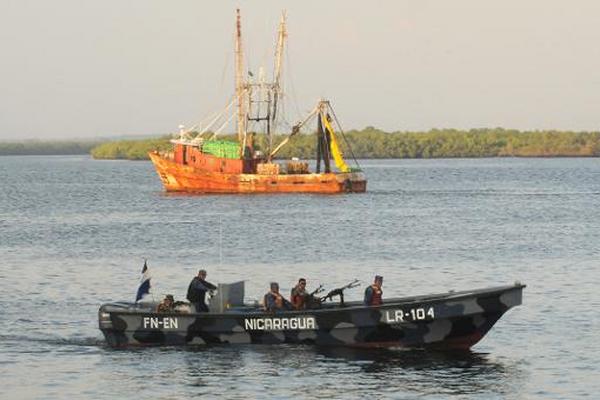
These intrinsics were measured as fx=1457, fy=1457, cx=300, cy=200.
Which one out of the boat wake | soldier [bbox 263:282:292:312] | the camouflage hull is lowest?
the boat wake

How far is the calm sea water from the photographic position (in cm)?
3622

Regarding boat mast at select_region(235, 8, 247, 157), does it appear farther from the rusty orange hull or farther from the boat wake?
the boat wake

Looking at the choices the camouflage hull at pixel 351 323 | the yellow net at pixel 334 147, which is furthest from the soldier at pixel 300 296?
the yellow net at pixel 334 147

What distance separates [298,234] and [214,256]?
567 inches

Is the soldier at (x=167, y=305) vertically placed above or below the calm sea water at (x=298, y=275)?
above

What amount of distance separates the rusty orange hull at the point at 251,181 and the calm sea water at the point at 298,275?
1.50 meters

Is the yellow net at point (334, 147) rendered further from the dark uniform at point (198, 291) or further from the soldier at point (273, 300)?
the soldier at point (273, 300)

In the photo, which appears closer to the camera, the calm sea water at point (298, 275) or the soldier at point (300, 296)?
the calm sea water at point (298, 275)

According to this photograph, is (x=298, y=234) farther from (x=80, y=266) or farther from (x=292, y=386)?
(x=292, y=386)

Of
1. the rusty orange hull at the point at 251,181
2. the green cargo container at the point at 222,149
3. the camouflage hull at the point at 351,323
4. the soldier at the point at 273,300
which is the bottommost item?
the camouflage hull at the point at 351,323

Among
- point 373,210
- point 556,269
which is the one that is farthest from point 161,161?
point 556,269

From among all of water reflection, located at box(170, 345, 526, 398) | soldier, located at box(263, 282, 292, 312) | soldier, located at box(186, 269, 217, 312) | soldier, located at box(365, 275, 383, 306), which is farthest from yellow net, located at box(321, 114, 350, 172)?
water reflection, located at box(170, 345, 526, 398)

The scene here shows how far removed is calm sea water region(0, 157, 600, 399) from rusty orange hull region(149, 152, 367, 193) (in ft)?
4.94

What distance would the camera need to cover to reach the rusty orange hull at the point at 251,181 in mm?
122875
